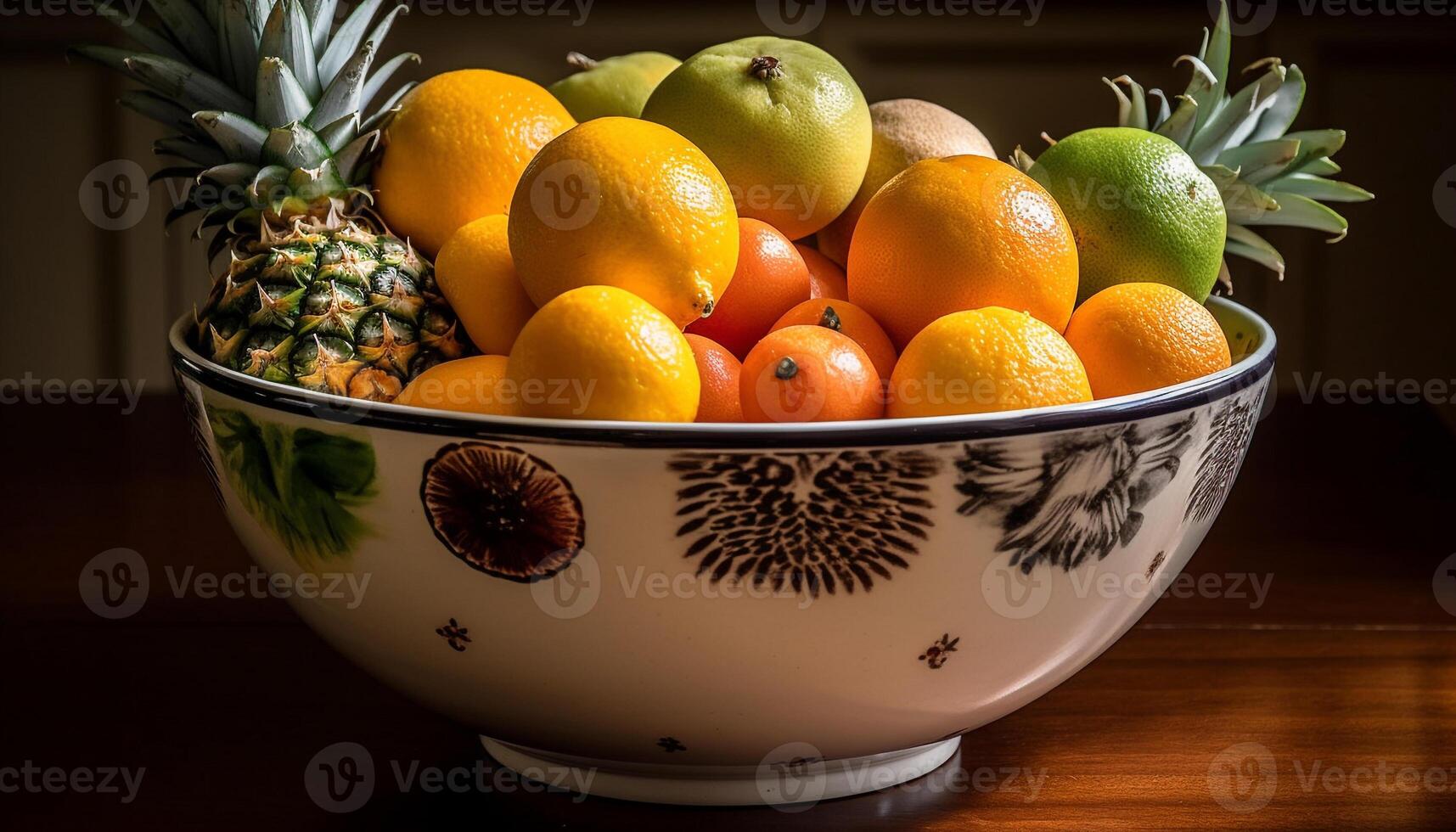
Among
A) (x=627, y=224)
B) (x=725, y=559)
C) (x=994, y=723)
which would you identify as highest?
(x=627, y=224)

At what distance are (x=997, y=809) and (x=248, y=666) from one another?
409mm

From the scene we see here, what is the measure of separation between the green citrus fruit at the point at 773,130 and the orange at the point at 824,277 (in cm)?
2

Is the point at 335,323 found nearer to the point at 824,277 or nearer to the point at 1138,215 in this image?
the point at 824,277

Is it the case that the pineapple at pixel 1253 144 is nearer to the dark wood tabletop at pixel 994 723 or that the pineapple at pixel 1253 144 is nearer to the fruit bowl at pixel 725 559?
the dark wood tabletop at pixel 994 723

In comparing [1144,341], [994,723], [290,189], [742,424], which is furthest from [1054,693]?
[290,189]

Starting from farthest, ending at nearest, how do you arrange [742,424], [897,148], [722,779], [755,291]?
[897,148] < [755,291] < [722,779] < [742,424]

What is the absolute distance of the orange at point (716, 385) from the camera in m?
0.61

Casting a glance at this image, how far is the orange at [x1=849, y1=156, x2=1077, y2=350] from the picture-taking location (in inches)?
25.5

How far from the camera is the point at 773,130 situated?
770 millimetres

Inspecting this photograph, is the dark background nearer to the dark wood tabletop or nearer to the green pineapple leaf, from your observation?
the dark wood tabletop

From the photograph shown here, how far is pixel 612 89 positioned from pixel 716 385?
0.38 m

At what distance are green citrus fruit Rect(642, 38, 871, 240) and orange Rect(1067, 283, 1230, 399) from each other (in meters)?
0.19

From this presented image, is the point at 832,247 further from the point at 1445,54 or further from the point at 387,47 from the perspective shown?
the point at 1445,54

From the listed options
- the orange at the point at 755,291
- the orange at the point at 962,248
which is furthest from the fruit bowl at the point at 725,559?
the orange at the point at 755,291
